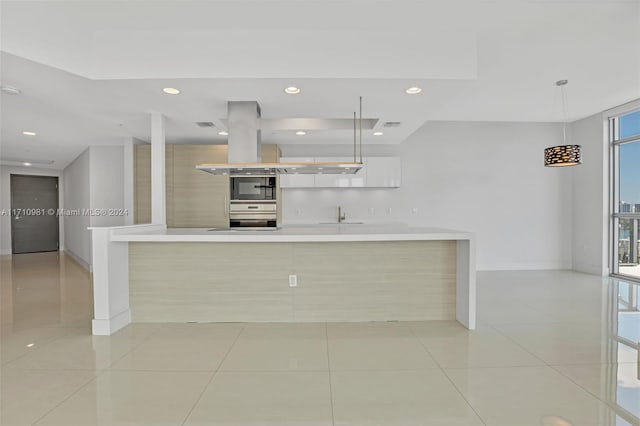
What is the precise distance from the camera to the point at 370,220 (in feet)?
20.9

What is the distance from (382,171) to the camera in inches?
233

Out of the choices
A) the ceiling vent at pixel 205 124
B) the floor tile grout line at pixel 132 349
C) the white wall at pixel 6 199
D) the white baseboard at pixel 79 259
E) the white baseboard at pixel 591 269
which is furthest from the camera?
the white wall at pixel 6 199

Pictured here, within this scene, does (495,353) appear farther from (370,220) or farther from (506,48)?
(370,220)

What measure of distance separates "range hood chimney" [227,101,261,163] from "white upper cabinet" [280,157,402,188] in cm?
219

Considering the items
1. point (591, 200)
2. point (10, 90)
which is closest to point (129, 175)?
point (10, 90)

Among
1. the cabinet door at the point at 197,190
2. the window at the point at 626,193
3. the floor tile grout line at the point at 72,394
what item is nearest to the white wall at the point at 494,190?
the window at the point at 626,193

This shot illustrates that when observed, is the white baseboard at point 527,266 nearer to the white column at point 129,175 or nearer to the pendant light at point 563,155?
the pendant light at point 563,155

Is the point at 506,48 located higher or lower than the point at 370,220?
higher

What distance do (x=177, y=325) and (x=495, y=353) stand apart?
2.83 meters

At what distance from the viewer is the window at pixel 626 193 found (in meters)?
5.40

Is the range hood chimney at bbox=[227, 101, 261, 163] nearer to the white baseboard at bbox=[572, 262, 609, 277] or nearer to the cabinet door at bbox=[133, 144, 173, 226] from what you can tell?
the cabinet door at bbox=[133, 144, 173, 226]

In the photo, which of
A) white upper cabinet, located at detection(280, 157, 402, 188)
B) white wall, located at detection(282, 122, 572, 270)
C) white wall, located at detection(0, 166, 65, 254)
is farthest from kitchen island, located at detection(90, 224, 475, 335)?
white wall, located at detection(0, 166, 65, 254)

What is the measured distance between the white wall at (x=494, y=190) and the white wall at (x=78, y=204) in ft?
19.4

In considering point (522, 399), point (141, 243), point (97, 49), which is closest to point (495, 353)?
point (522, 399)
